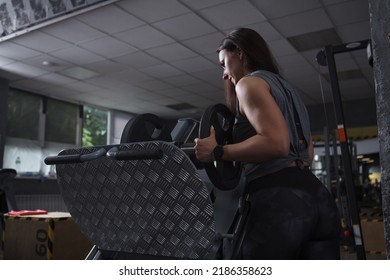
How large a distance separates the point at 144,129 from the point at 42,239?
1716mm

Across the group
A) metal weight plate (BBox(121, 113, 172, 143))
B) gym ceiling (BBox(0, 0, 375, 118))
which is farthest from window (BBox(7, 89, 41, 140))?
metal weight plate (BBox(121, 113, 172, 143))

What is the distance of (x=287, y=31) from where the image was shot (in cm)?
444

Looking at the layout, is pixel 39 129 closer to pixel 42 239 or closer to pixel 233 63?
pixel 42 239

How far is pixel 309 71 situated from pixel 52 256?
492cm

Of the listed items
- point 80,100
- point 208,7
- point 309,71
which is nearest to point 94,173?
point 208,7

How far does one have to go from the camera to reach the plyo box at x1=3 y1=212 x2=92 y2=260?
2396 mm

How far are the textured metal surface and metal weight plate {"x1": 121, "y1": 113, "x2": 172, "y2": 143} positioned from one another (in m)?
0.21

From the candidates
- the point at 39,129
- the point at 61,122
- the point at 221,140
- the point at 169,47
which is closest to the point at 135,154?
the point at 221,140

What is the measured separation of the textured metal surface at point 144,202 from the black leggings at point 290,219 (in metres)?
0.15

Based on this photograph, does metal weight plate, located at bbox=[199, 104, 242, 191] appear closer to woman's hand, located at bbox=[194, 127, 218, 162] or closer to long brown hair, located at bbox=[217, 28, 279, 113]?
woman's hand, located at bbox=[194, 127, 218, 162]

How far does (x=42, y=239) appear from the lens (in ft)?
7.96

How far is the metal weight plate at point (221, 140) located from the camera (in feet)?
2.92

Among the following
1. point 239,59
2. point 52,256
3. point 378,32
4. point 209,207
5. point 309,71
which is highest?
point 309,71
